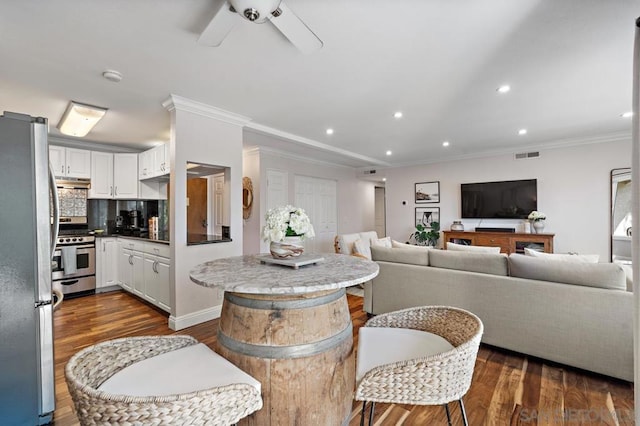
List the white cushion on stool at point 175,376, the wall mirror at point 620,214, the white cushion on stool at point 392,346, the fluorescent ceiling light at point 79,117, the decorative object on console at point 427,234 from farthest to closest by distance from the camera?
the decorative object on console at point 427,234
the wall mirror at point 620,214
the fluorescent ceiling light at point 79,117
the white cushion on stool at point 392,346
the white cushion on stool at point 175,376

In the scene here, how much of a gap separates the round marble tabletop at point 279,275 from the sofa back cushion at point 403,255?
155 centimetres

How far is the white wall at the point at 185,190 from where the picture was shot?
2930mm

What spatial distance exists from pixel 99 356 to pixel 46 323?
3.11 ft

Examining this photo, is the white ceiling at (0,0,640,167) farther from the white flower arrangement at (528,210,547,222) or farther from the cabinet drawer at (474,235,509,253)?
the cabinet drawer at (474,235,509,253)

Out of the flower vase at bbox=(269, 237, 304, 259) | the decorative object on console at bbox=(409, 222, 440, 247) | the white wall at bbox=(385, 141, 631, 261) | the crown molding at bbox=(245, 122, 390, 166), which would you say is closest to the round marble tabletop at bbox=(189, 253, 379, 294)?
the flower vase at bbox=(269, 237, 304, 259)

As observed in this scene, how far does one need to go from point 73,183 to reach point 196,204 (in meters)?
1.72

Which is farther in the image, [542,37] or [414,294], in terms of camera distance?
[414,294]

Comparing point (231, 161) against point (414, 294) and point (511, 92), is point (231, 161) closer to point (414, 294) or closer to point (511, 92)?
point (414, 294)

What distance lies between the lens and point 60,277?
390 centimetres

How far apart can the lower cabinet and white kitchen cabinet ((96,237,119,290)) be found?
0.11 meters

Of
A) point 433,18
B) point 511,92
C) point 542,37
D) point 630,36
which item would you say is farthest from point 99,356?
point 511,92

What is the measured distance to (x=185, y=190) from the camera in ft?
9.77

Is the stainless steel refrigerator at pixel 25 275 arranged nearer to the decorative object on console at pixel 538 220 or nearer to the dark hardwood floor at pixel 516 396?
the dark hardwood floor at pixel 516 396

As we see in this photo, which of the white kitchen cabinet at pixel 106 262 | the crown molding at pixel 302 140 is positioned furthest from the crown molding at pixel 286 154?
the white kitchen cabinet at pixel 106 262
